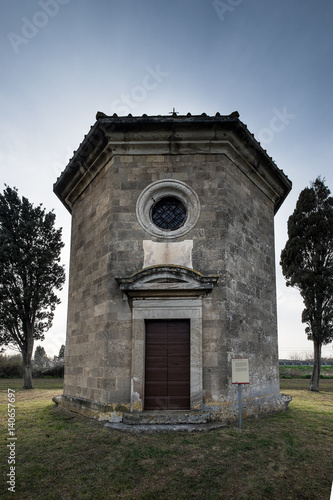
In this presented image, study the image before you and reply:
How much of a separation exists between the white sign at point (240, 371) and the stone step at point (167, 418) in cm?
86

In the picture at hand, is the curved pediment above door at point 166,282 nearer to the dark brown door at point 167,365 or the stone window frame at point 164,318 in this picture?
the stone window frame at point 164,318

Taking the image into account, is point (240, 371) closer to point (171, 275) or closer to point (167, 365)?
point (167, 365)

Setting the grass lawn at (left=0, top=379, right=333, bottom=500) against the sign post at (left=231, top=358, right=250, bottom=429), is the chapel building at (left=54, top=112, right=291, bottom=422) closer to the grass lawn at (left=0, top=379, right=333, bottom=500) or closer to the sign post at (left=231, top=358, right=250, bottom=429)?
the sign post at (left=231, top=358, right=250, bottom=429)

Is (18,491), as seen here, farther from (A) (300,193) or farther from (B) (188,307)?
(A) (300,193)

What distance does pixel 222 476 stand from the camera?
452 cm

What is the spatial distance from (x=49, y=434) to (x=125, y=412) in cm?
142

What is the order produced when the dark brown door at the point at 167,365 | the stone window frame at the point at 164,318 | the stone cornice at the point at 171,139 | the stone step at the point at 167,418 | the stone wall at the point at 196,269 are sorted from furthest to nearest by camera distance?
1. the stone cornice at the point at 171,139
2. the stone wall at the point at 196,269
3. the dark brown door at the point at 167,365
4. the stone window frame at the point at 164,318
5. the stone step at the point at 167,418

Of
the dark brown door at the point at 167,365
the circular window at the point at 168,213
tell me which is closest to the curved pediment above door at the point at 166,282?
the dark brown door at the point at 167,365

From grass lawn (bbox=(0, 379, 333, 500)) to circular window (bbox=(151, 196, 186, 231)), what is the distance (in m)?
4.27

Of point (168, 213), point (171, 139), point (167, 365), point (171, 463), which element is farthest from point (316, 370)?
point (171, 463)

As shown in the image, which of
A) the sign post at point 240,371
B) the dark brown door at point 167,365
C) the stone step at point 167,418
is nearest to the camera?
the stone step at point 167,418

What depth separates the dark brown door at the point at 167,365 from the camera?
7.17 metres

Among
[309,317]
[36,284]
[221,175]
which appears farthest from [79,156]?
[309,317]

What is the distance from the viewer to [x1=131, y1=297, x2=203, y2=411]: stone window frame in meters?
7.03
